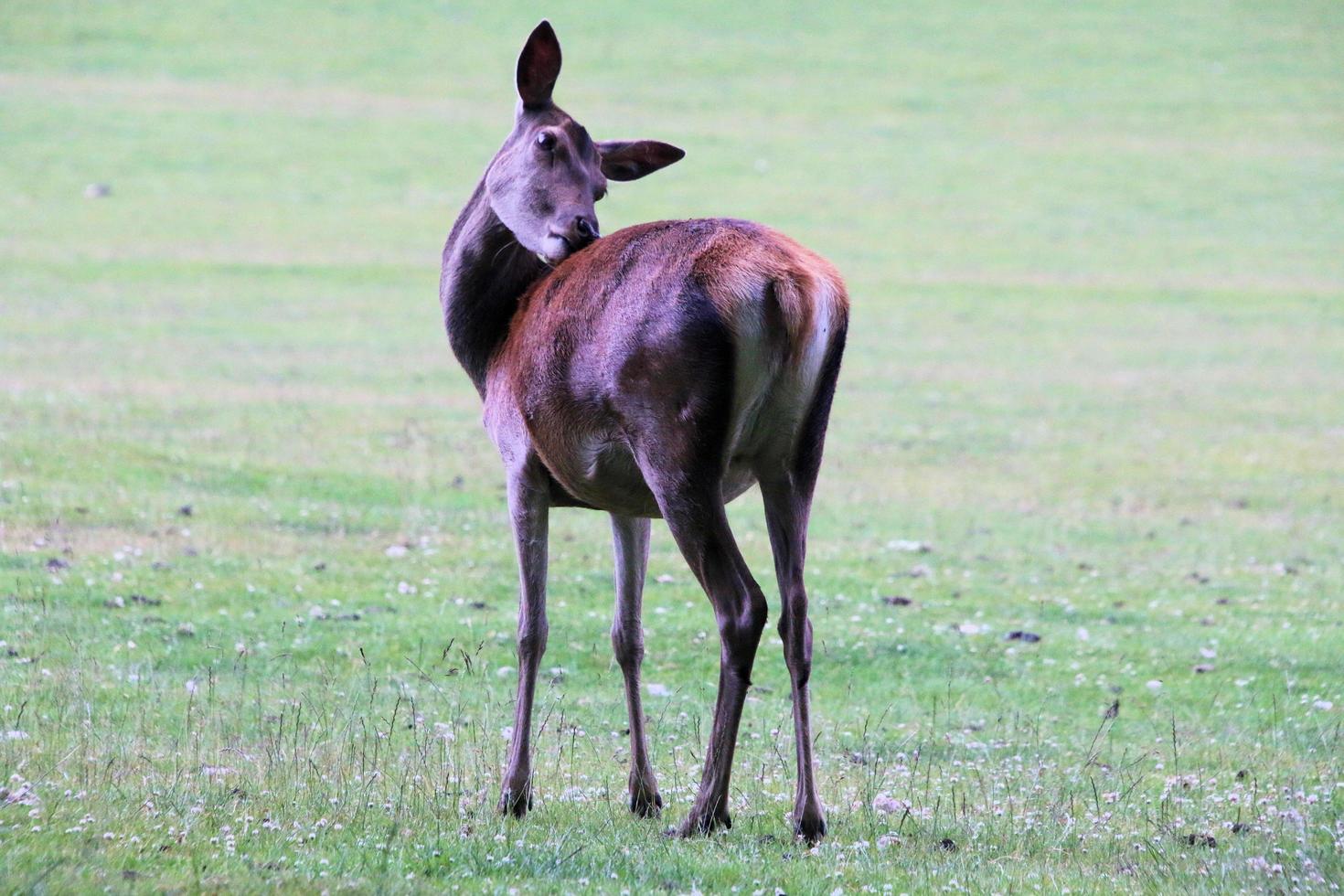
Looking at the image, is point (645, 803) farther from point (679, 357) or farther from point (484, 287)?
point (484, 287)

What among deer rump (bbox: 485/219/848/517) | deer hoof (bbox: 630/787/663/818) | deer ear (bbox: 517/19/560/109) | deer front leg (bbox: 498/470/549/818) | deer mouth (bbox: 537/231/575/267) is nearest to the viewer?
deer rump (bbox: 485/219/848/517)

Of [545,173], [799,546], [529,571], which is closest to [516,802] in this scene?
[529,571]

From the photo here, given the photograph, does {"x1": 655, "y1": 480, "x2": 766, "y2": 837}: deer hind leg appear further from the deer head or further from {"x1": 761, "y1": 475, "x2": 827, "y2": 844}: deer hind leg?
the deer head

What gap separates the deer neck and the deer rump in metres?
0.87

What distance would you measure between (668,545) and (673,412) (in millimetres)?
7958

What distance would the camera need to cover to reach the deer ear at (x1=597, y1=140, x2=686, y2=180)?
812 centimetres

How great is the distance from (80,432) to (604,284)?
10849 millimetres

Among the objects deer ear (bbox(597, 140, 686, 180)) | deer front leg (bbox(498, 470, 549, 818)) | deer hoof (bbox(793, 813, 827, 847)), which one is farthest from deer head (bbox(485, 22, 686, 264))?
deer hoof (bbox(793, 813, 827, 847))

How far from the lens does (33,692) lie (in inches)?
315

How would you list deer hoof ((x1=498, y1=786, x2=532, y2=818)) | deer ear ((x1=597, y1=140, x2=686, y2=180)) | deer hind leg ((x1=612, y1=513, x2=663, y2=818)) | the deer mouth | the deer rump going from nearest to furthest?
1. the deer rump
2. deer hoof ((x1=498, y1=786, x2=532, y2=818))
3. deer hind leg ((x1=612, y1=513, x2=663, y2=818))
4. the deer mouth
5. deer ear ((x1=597, y1=140, x2=686, y2=180))

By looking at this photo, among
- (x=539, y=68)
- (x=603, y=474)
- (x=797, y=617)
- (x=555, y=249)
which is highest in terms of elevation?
(x=539, y=68)

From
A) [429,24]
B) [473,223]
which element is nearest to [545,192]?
[473,223]

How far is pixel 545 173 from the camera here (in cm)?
758

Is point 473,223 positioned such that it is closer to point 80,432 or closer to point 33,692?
point 33,692
